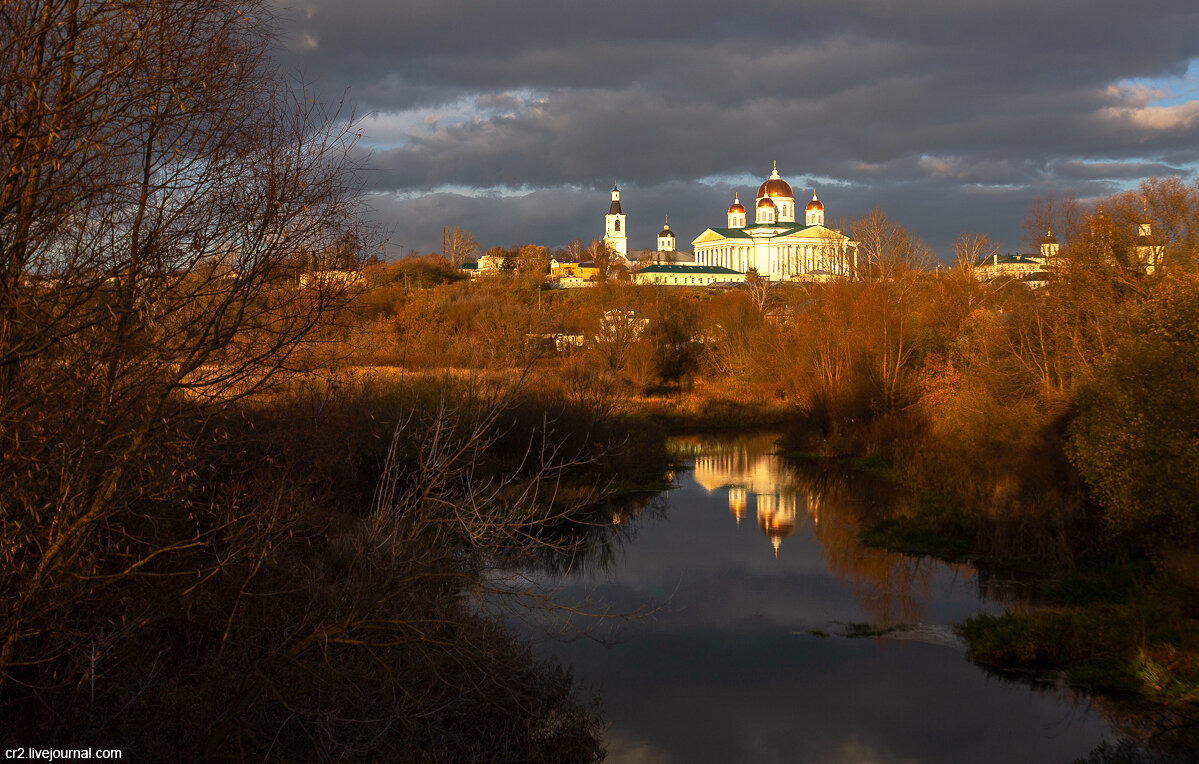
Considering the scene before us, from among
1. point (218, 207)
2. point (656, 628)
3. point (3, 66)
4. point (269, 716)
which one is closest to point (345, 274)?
point (218, 207)

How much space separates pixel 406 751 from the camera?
596cm

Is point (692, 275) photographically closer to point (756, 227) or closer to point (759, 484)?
point (756, 227)

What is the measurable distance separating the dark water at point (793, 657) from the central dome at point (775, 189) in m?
107

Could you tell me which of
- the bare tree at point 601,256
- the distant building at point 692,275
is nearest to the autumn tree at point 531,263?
the bare tree at point 601,256

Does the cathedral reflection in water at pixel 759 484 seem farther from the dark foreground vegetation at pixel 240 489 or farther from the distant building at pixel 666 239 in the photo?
the distant building at pixel 666 239

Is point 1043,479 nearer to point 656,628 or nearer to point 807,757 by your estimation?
point 656,628

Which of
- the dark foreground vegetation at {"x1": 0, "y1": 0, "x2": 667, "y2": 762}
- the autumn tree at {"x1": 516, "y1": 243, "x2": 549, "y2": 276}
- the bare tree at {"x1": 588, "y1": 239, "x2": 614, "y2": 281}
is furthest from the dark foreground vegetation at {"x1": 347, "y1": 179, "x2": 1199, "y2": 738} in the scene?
the bare tree at {"x1": 588, "y1": 239, "x2": 614, "y2": 281}

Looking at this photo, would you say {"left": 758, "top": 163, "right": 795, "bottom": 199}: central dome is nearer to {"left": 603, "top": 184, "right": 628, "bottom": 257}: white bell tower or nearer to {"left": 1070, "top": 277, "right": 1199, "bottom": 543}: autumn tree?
{"left": 603, "top": 184, "right": 628, "bottom": 257}: white bell tower

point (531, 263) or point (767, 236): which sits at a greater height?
point (767, 236)

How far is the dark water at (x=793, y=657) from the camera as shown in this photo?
28.3 feet

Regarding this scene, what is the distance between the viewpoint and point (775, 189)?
118938mm

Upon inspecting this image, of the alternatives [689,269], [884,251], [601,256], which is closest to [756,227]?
[689,269]

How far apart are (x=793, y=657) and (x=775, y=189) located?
113899mm

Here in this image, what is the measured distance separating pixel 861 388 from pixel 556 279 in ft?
161
